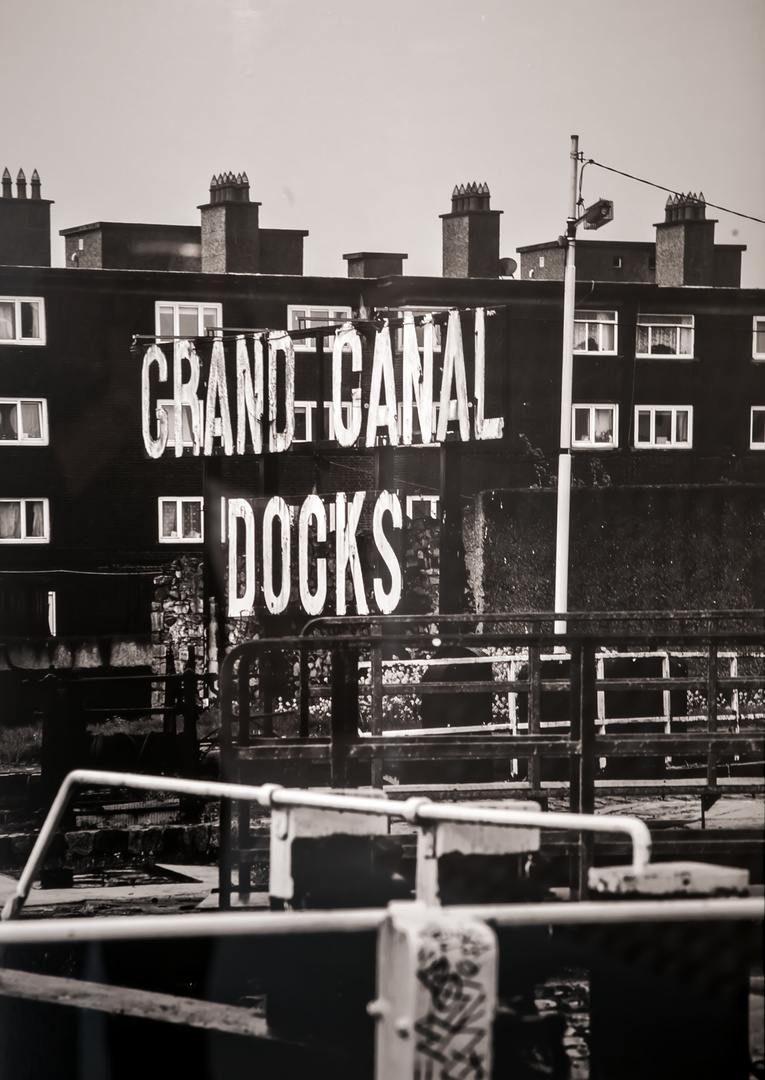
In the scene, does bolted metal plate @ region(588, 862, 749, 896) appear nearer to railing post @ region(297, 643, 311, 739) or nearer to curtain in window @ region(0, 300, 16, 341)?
railing post @ region(297, 643, 311, 739)

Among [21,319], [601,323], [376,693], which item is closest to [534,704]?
[376,693]

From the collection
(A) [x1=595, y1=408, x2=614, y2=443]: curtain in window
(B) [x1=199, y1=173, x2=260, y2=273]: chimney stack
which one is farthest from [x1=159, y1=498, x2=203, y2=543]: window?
(A) [x1=595, y1=408, x2=614, y2=443]: curtain in window

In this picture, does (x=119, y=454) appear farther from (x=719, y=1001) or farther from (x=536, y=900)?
(x=719, y=1001)

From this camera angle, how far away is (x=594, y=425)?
394 cm

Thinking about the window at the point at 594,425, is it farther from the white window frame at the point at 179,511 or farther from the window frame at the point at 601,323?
the white window frame at the point at 179,511

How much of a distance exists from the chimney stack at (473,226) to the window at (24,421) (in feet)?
4.64

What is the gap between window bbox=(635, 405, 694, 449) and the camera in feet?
12.7

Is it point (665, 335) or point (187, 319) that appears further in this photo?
point (187, 319)

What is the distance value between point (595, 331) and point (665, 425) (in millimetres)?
380

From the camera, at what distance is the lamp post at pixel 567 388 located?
3867 mm

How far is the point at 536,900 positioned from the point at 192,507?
1.76 m

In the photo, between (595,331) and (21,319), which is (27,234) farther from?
(595,331)

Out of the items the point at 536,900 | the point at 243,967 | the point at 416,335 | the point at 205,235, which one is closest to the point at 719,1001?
the point at 536,900

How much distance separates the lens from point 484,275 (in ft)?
13.1
